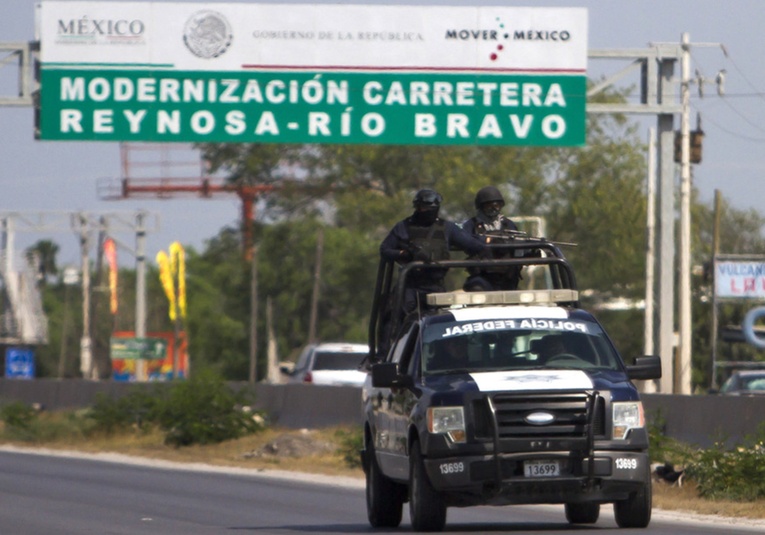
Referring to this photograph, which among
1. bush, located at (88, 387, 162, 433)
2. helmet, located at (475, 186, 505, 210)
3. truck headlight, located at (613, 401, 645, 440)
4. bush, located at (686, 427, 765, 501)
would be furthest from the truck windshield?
bush, located at (88, 387, 162, 433)

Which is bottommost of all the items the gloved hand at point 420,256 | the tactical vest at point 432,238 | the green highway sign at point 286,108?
the gloved hand at point 420,256

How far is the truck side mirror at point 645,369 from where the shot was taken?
40.7 feet

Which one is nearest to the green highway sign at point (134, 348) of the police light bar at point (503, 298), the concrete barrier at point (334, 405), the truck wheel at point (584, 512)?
the concrete barrier at point (334, 405)

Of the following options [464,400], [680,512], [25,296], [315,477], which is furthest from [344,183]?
[464,400]

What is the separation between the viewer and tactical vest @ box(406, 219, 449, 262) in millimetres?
14453

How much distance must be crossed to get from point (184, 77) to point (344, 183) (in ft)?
103

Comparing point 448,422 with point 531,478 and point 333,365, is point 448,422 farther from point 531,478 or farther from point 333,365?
point 333,365

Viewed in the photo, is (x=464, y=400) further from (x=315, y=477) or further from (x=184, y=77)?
(x=184, y=77)

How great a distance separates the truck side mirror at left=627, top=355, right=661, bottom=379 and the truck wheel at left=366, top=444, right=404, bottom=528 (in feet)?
7.98

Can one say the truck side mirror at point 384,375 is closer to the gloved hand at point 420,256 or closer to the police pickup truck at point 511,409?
the police pickup truck at point 511,409

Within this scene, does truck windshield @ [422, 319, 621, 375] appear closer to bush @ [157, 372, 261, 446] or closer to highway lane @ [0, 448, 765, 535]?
highway lane @ [0, 448, 765, 535]

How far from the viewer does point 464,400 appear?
39.2 feet

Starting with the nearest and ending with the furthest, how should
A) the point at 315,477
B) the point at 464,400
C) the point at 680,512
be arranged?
the point at 464,400 → the point at 680,512 → the point at 315,477

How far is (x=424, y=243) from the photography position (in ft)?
47.4
